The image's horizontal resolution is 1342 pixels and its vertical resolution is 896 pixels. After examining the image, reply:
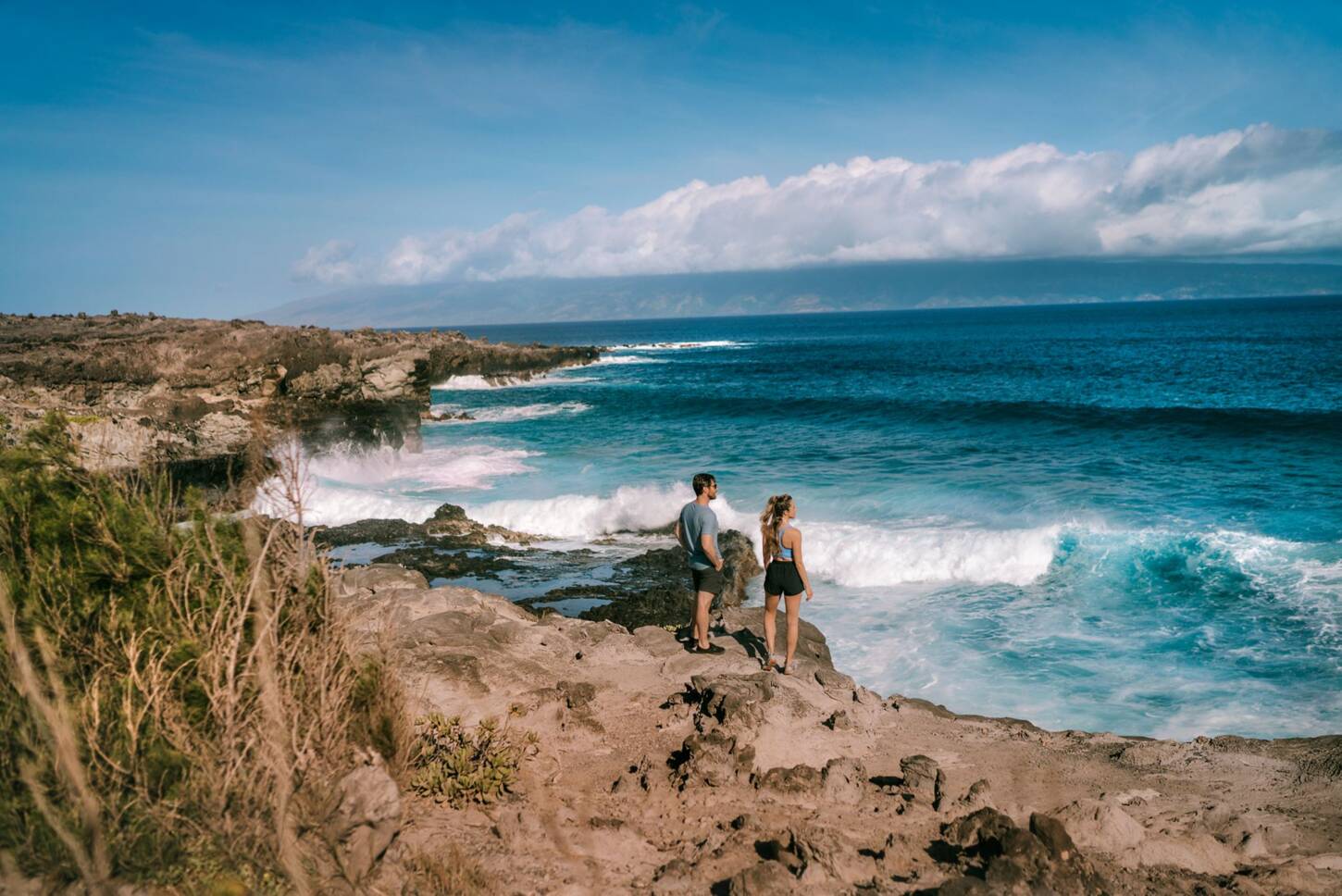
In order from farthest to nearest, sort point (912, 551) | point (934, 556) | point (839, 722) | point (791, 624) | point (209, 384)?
point (209, 384), point (912, 551), point (934, 556), point (791, 624), point (839, 722)

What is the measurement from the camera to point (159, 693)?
12.0ft

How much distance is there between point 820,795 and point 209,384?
24021mm

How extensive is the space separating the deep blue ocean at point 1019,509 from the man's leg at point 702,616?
2973 millimetres

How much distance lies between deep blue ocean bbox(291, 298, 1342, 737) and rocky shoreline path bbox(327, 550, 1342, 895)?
281 centimetres

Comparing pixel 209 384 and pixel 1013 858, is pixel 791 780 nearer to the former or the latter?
pixel 1013 858

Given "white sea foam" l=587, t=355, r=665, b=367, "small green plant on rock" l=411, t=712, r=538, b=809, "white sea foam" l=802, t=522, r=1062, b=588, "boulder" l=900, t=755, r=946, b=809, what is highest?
"white sea foam" l=587, t=355, r=665, b=367

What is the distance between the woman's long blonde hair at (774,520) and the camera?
7539 millimetres

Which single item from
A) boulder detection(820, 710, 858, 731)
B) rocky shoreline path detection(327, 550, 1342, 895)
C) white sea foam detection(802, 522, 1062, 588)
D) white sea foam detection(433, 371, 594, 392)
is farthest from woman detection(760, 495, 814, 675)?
white sea foam detection(433, 371, 594, 392)

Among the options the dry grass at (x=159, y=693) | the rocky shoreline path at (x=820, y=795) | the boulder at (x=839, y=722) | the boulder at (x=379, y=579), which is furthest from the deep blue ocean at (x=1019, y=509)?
the dry grass at (x=159, y=693)

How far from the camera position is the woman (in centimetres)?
757

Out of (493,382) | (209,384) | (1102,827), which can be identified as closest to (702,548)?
(1102,827)

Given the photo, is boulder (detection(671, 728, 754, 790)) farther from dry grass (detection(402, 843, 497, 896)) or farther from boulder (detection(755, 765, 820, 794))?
dry grass (detection(402, 843, 497, 896))

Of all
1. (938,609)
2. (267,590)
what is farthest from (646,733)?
(938,609)

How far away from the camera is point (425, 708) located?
5.90 m
